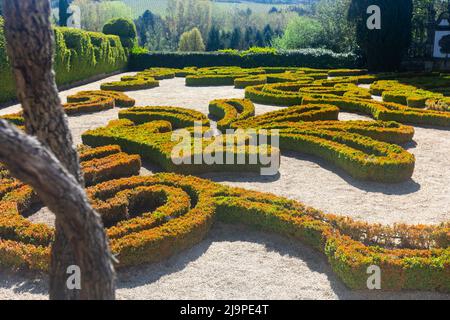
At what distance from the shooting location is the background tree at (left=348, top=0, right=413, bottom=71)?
24.4 metres

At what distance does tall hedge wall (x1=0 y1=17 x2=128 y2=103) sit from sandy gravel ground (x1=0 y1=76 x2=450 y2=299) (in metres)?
10.8

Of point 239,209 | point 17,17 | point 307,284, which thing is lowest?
point 307,284

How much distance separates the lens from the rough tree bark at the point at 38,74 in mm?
2699

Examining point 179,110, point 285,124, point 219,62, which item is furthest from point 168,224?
point 219,62

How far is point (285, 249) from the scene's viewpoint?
19.0ft

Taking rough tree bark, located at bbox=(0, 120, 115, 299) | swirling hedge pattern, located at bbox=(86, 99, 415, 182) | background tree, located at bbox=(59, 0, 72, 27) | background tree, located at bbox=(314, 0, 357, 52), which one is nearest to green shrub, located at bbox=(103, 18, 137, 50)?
background tree, located at bbox=(59, 0, 72, 27)

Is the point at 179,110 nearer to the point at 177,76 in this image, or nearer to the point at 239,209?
the point at 239,209

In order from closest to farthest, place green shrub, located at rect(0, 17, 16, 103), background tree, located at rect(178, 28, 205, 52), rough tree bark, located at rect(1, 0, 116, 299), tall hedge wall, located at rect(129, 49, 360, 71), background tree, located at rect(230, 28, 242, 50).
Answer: rough tree bark, located at rect(1, 0, 116, 299) → green shrub, located at rect(0, 17, 16, 103) → tall hedge wall, located at rect(129, 49, 360, 71) → background tree, located at rect(178, 28, 205, 52) → background tree, located at rect(230, 28, 242, 50)

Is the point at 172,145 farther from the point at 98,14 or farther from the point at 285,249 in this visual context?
the point at 98,14

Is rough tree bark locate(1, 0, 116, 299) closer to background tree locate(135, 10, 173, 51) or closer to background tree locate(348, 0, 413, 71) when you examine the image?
background tree locate(348, 0, 413, 71)

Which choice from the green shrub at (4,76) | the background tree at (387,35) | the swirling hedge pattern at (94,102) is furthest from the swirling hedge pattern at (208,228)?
the background tree at (387,35)

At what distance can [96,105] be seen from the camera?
14.4 meters

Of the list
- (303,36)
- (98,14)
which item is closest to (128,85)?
(303,36)

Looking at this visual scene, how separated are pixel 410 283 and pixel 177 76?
73.7ft
